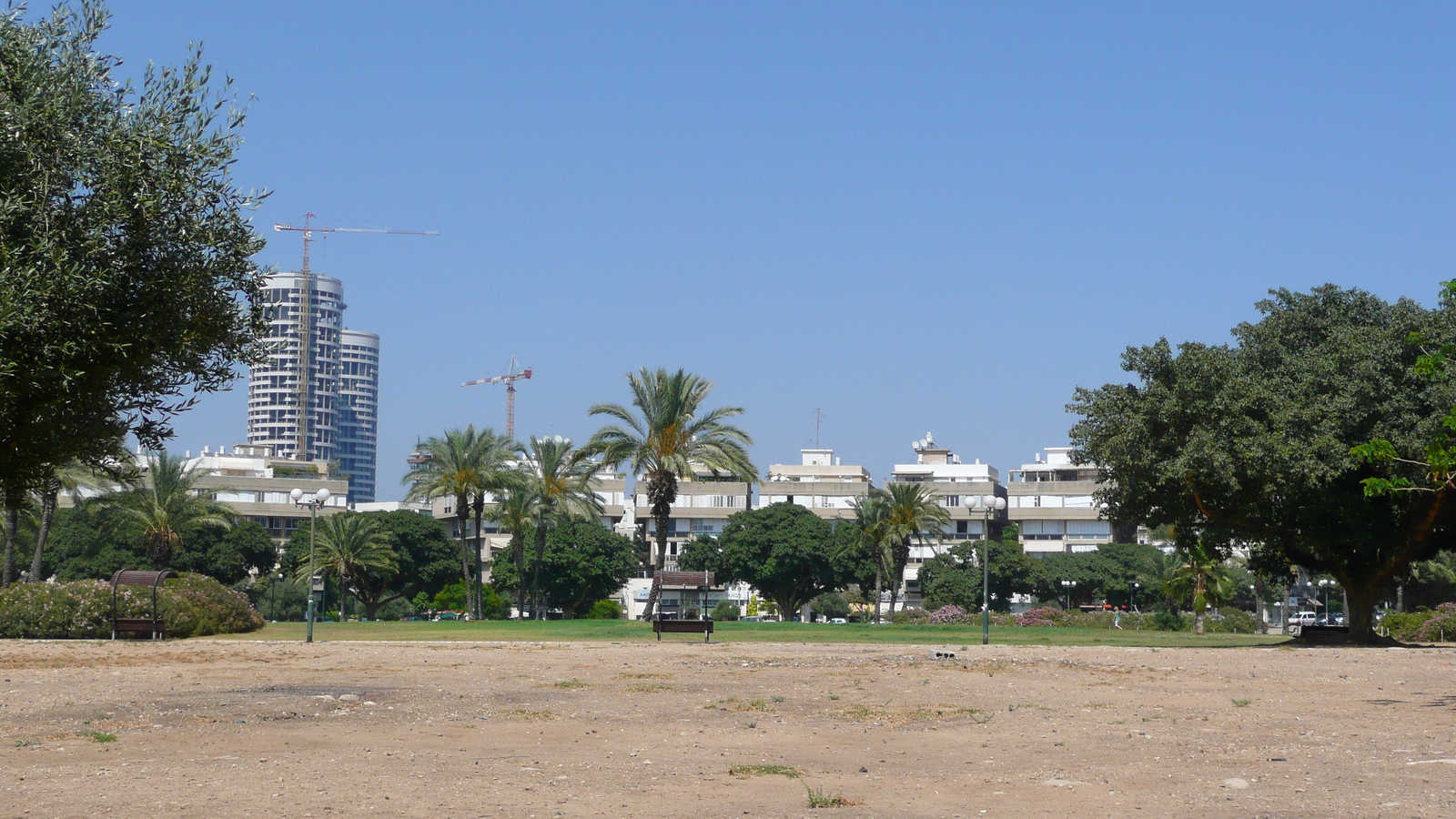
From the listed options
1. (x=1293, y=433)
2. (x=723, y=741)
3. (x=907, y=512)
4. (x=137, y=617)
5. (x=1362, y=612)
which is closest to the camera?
(x=723, y=741)

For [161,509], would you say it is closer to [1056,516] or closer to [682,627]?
[682,627]

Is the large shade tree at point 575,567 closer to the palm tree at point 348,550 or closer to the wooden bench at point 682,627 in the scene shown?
the palm tree at point 348,550

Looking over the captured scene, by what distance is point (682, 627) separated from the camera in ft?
121

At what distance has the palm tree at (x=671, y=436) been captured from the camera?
49.0 m

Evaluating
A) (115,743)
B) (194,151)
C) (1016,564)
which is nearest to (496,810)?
(115,743)

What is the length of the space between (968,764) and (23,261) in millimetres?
8784

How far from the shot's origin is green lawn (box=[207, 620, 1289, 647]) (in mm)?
35844

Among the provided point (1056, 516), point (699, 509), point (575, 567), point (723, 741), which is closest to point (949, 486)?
point (1056, 516)

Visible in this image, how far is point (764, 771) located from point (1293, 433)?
2241 cm

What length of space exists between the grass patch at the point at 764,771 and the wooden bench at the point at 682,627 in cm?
2486

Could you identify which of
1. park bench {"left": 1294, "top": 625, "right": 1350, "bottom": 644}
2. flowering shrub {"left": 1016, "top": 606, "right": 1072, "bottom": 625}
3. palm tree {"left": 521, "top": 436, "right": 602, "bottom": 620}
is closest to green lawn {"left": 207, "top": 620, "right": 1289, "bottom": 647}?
park bench {"left": 1294, "top": 625, "right": 1350, "bottom": 644}

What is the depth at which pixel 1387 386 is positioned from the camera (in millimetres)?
29531

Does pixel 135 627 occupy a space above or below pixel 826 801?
below

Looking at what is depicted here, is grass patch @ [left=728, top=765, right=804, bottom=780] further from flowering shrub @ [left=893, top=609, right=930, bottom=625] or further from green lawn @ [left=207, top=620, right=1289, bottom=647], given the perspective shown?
flowering shrub @ [left=893, top=609, right=930, bottom=625]
